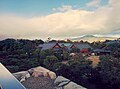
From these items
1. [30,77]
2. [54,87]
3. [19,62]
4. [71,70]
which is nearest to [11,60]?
[19,62]

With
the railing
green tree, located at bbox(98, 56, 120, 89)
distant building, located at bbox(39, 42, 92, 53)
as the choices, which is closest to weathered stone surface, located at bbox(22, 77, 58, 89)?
green tree, located at bbox(98, 56, 120, 89)

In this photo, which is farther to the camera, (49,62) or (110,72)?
(49,62)

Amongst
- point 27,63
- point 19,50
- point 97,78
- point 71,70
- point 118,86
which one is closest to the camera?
point 118,86

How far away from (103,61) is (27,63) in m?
3.16

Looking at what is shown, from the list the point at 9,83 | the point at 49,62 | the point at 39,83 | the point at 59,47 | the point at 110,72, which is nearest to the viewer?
the point at 9,83

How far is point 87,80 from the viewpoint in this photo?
6246mm

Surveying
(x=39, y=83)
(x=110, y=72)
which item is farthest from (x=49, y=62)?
Answer: (x=110, y=72)

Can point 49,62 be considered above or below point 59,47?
above

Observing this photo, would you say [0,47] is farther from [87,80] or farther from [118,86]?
[118,86]

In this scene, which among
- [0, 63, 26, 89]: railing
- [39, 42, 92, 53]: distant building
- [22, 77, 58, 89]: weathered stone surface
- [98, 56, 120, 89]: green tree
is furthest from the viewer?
[39, 42, 92, 53]: distant building

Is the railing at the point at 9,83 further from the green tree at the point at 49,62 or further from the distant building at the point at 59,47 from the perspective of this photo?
the distant building at the point at 59,47

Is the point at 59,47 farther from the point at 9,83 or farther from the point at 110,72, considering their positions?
the point at 9,83

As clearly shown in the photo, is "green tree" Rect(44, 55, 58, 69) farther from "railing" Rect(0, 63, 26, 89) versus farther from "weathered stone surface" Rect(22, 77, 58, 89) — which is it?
"railing" Rect(0, 63, 26, 89)

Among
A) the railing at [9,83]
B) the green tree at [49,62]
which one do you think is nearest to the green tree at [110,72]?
the green tree at [49,62]
